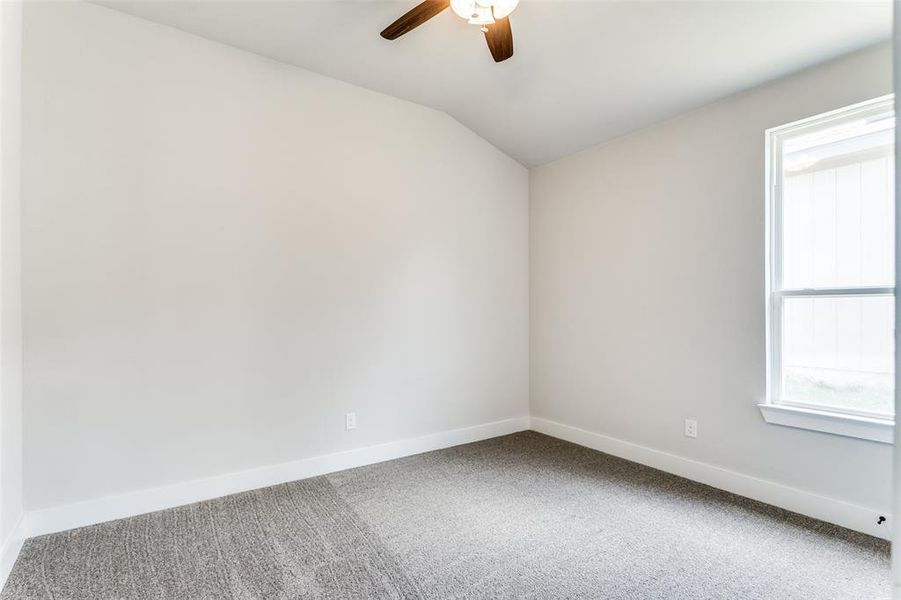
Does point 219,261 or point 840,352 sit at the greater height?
point 219,261

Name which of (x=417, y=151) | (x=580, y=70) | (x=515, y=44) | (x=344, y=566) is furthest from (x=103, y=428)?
(x=580, y=70)

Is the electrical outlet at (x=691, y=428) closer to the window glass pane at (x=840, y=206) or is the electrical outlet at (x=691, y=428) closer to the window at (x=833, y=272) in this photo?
the window at (x=833, y=272)

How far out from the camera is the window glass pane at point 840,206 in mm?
2283

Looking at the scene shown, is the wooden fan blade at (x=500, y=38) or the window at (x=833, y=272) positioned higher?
the wooden fan blade at (x=500, y=38)

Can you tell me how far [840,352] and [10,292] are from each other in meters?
4.16

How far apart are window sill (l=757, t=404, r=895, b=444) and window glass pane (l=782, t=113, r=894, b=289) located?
2.27 ft

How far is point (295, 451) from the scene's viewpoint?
2.97m

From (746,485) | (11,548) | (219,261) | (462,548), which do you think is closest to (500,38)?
(219,261)

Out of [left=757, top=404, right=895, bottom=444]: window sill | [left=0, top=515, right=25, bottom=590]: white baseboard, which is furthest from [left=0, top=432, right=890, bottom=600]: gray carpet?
[left=757, top=404, right=895, bottom=444]: window sill

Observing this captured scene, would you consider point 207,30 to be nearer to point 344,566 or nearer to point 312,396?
point 312,396

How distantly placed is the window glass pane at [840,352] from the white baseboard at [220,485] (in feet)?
7.58

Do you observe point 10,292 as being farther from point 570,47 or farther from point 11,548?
point 570,47

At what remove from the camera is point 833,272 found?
245 cm

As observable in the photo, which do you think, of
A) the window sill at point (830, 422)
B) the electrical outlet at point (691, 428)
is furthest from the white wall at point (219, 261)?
the window sill at point (830, 422)
